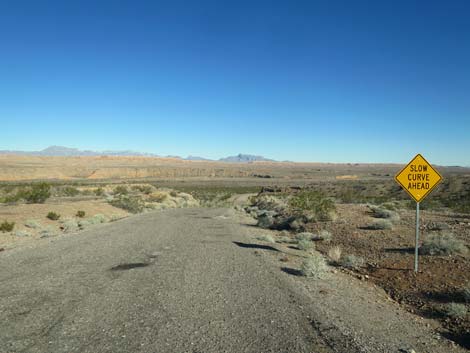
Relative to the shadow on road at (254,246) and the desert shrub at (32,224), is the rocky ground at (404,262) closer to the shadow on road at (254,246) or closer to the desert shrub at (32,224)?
the shadow on road at (254,246)

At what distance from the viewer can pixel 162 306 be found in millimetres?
7727

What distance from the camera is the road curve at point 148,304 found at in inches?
239

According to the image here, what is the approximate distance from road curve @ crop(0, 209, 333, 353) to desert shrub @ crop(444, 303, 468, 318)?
2809mm

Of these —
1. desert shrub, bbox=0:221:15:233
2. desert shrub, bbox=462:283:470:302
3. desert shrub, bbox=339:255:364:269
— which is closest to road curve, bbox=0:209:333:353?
desert shrub, bbox=339:255:364:269

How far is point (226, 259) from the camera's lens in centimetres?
1262

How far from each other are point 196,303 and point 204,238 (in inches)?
382

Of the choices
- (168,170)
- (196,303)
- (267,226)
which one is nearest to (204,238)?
(267,226)

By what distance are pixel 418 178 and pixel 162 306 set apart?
25.6 ft

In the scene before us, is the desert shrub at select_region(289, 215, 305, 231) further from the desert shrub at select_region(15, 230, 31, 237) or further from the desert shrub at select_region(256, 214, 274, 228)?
the desert shrub at select_region(15, 230, 31, 237)

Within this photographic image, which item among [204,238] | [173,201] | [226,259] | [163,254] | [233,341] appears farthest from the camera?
[173,201]

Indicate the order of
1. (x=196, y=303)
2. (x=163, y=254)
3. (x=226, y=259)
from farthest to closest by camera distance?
1. (x=163, y=254)
2. (x=226, y=259)
3. (x=196, y=303)

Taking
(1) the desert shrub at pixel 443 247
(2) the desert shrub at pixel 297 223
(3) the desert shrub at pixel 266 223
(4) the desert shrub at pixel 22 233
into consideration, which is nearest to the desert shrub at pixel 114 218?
(4) the desert shrub at pixel 22 233

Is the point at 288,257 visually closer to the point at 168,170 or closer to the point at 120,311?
the point at 120,311

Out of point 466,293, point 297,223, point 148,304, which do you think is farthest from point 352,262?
point 297,223
